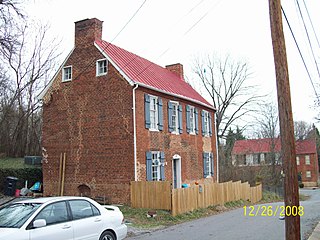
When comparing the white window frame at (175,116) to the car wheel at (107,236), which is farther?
the white window frame at (175,116)

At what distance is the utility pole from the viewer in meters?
8.16

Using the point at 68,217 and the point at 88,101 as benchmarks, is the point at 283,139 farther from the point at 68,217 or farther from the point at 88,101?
the point at 88,101

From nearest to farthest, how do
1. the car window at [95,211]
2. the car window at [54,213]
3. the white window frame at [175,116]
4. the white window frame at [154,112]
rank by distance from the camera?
the car window at [54,213] < the car window at [95,211] < the white window frame at [154,112] < the white window frame at [175,116]

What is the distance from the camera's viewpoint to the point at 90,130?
21.2 meters

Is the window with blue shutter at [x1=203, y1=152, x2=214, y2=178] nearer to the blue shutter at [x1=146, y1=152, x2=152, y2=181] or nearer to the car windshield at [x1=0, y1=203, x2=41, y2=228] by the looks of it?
the blue shutter at [x1=146, y1=152, x2=152, y2=181]

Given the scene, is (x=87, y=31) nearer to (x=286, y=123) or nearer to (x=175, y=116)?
(x=175, y=116)

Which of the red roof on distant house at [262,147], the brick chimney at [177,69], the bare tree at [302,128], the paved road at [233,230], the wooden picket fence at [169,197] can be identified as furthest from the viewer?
the bare tree at [302,128]

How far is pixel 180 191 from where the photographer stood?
18328mm

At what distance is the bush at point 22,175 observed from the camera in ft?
80.6

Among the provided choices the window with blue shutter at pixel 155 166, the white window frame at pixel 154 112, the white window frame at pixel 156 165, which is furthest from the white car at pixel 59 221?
the white window frame at pixel 154 112

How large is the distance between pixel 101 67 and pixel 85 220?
1369cm

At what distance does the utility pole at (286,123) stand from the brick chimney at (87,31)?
14.6 meters

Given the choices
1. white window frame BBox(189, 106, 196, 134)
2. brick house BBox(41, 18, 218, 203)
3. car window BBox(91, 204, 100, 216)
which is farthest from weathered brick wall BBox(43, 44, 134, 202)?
car window BBox(91, 204, 100, 216)

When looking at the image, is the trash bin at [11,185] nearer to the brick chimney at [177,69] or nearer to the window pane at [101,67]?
the window pane at [101,67]
